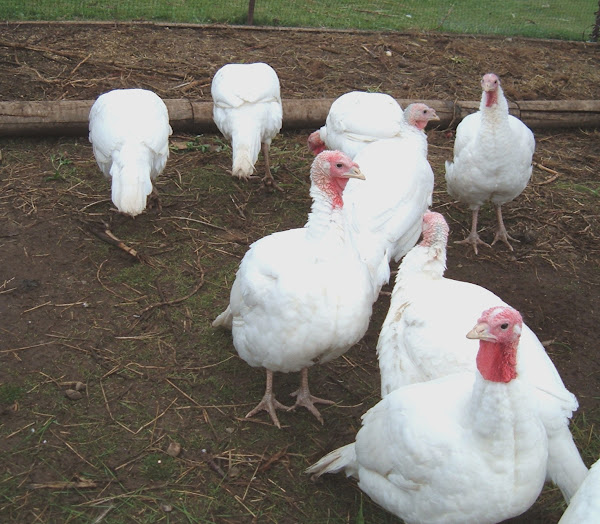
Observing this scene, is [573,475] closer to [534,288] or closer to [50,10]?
[534,288]

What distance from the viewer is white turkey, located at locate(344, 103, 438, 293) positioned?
4176 mm

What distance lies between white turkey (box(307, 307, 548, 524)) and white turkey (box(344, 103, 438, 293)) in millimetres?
1365

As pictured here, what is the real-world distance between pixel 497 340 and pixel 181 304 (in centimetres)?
261

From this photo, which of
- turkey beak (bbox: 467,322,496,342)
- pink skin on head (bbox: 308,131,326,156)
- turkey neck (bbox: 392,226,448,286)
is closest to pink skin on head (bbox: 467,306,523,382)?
turkey beak (bbox: 467,322,496,342)

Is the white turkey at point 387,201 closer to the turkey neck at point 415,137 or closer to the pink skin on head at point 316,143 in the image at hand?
the turkey neck at point 415,137

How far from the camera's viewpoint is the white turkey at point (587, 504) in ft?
7.50

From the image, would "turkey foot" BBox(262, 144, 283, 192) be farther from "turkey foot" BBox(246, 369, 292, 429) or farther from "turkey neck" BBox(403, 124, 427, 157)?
"turkey foot" BBox(246, 369, 292, 429)

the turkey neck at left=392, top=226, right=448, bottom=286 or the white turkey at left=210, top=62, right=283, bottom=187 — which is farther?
the white turkey at left=210, top=62, right=283, bottom=187

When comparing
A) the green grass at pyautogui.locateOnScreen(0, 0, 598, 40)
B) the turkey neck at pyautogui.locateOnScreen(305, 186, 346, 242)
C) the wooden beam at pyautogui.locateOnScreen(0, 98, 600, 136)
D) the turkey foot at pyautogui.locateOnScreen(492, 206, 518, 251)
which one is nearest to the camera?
the turkey neck at pyautogui.locateOnScreen(305, 186, 346, 242)

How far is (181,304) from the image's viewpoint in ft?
15.3

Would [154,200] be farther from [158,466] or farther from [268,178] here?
[158,466]

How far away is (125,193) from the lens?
15.6ft

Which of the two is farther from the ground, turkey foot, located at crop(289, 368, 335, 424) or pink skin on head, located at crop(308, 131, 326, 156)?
pink skin on head, located at crop(308, 131, 326, 156)

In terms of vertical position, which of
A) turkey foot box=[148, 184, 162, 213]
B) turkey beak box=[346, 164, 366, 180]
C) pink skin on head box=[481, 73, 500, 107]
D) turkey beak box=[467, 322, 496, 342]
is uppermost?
pink skin on head box=[481, 73, 500, 107]
